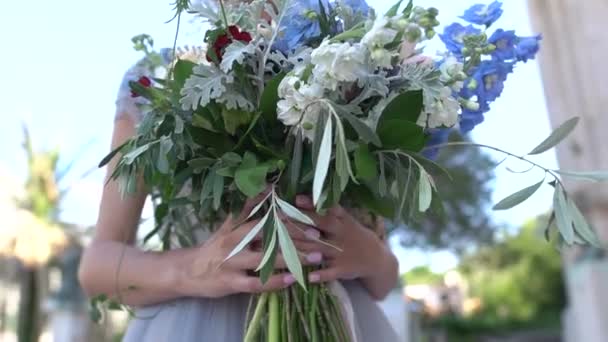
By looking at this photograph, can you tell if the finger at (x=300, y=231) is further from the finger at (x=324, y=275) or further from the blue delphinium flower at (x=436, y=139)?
the blue delphinium flower at (x=436, y=139)

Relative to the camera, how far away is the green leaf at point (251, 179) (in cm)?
71

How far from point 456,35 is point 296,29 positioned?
Result: 21 centimetres

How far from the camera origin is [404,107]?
0.72m

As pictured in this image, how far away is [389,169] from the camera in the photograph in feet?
2.48

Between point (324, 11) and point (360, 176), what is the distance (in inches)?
8.3

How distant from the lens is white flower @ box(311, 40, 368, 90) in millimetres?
636

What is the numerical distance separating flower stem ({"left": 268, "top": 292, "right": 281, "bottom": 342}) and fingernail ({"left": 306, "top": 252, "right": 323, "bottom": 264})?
0.06 meters

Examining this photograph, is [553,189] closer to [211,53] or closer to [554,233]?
[554,233]

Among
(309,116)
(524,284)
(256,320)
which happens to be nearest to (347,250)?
(256,320)

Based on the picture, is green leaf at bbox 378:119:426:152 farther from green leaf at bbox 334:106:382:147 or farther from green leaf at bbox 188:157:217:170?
green leaf at bbox 188:157:217:170

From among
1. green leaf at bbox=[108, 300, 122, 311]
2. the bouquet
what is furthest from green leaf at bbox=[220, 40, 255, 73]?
green leaf at bbox=[108, 300, 122, 311]

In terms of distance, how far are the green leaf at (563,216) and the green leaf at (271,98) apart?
33 cm

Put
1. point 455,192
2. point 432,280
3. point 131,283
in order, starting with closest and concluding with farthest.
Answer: point 131,283
point 455,192
point 432,280

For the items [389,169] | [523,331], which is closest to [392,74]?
[389,169]
